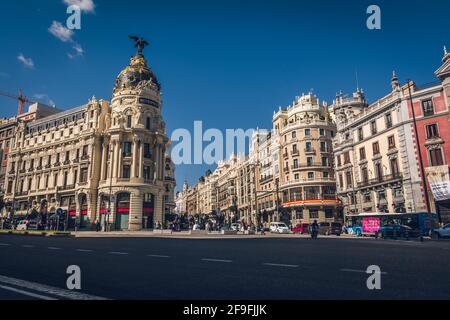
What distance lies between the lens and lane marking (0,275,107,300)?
15.6 ft

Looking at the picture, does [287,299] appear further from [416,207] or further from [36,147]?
[36,147]

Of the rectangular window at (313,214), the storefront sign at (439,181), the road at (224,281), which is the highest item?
the storefront sign at (439,181)

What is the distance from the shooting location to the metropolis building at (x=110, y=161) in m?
47.3

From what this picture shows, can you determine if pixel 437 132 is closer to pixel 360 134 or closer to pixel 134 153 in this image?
pixel 360 134

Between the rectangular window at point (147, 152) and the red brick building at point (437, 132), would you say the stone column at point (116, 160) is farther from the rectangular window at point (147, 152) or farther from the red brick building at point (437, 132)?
the red brick building at point (437, 132)

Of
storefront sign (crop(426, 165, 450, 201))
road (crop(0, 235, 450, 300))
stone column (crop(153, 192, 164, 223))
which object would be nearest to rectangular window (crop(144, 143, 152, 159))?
stone column (crop(153, 192, 164, 223))

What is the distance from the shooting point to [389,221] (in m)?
30.5

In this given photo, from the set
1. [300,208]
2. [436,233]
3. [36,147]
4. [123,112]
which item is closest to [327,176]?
[300,208]

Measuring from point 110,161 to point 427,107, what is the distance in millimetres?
42999

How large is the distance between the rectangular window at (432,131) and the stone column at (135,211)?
37937mm

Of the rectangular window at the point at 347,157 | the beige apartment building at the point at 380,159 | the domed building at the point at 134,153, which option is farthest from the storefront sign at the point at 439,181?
the domed building at the point at 134,153

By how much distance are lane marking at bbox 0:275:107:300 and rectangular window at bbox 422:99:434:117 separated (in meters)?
39.3

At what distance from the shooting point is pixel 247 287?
18.0 feet

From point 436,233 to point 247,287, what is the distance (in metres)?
26.8
